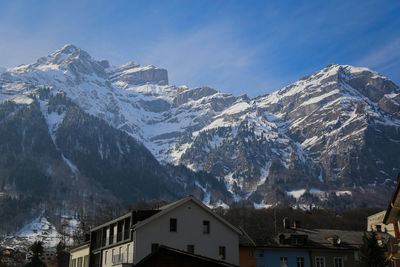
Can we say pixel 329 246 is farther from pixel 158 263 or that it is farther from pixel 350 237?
pixel 158 263

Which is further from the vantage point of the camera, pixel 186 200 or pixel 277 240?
pixel 277 240

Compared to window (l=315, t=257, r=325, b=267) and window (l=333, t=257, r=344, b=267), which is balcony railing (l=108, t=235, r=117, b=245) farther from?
window (l=333, t=257, r=344, b=267)

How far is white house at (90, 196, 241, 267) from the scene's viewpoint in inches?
2896

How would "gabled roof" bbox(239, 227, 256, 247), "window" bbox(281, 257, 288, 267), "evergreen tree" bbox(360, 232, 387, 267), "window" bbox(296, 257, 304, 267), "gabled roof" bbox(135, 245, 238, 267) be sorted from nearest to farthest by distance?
1. "gabled roof" bbox(135, 245, 238, 267)
2. "evergreen tree" bbox(360, 232, 387, 267)
3. "gabled roof" bbox(239, 227, 256, 247)
4. "window" bbox(281, 257, 288, 267)
5. "window" bbox(296, 257, 304, 267)

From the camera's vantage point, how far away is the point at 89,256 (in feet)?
303

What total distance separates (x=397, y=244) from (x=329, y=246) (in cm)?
4763

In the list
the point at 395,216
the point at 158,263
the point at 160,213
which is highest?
the point at 160,213

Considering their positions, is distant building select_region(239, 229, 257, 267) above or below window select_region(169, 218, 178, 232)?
below

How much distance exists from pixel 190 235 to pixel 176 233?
232 centimetres

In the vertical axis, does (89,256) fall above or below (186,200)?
below

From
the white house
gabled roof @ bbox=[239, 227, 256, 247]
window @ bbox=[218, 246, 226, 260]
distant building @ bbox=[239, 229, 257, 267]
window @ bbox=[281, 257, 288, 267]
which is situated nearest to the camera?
the white house

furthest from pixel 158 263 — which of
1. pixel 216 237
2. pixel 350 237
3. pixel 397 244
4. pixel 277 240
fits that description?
pixel 350 237

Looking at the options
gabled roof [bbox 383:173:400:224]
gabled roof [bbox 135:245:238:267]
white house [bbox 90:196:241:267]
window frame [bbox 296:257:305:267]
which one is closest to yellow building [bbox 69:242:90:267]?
white house [bbox 90:196:241:267]

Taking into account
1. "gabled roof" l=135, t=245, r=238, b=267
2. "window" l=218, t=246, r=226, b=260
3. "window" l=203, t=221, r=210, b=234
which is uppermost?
"window" l=203, t=221, r=210, b=234
